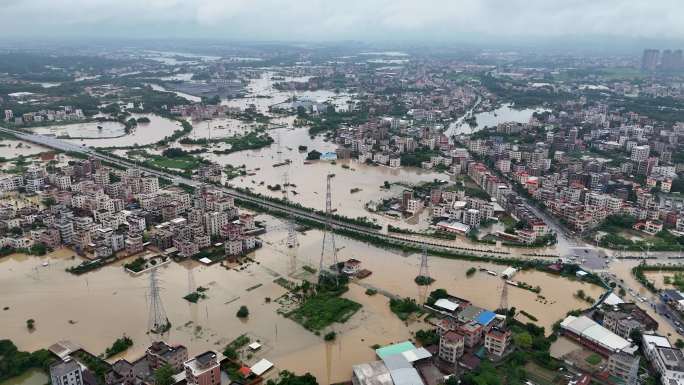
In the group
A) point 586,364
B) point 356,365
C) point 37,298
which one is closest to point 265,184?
point 37,298

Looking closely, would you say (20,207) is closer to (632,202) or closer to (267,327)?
(267,327)

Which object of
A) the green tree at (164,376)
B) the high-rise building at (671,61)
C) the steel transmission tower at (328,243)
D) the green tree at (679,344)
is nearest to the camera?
the green tree at (164,376)

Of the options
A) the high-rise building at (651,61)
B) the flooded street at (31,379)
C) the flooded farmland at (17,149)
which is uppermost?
the high-rise building at (651,61)

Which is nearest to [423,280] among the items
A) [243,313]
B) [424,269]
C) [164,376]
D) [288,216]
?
[424,269]

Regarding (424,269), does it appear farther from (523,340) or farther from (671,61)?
(671,61)

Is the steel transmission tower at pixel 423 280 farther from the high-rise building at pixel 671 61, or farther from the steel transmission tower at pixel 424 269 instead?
the high-rise building at pixel 671 61

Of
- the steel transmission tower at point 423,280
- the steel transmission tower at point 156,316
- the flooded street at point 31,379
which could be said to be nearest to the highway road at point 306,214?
the steel transmission tower at point 423,280

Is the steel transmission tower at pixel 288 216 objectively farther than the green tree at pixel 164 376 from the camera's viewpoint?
Yes
